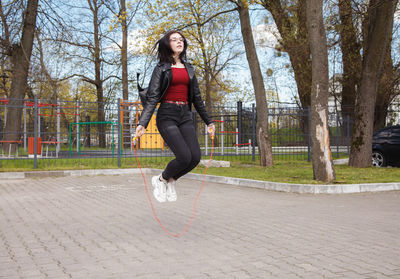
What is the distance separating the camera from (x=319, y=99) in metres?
10.6

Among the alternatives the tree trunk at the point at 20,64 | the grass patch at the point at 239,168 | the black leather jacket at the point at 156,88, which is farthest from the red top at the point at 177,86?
the tree trunk at the point at 20,64

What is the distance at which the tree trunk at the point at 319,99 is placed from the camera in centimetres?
1059

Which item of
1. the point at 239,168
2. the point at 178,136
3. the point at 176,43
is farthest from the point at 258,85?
the point at 178,136

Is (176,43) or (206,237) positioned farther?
(176,43)

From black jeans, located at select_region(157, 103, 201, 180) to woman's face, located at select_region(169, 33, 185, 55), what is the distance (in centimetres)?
66

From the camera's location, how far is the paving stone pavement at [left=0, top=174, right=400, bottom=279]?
13.2ft

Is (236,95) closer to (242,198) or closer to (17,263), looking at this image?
(242,198)

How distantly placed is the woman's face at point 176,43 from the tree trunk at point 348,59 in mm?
10454

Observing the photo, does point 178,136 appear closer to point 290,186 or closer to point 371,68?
point 290,186

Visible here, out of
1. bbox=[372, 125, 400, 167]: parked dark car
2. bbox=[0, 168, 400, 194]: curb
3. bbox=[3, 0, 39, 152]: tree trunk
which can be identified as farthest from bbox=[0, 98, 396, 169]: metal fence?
bbox=[372, 125, 400, 167]: parked dark car

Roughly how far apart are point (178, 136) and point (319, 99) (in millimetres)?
6165

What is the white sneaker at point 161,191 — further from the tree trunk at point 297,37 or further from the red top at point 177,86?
the tree trunk at point 297,37

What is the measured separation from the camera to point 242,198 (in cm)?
902

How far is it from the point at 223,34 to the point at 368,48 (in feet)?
75.3
